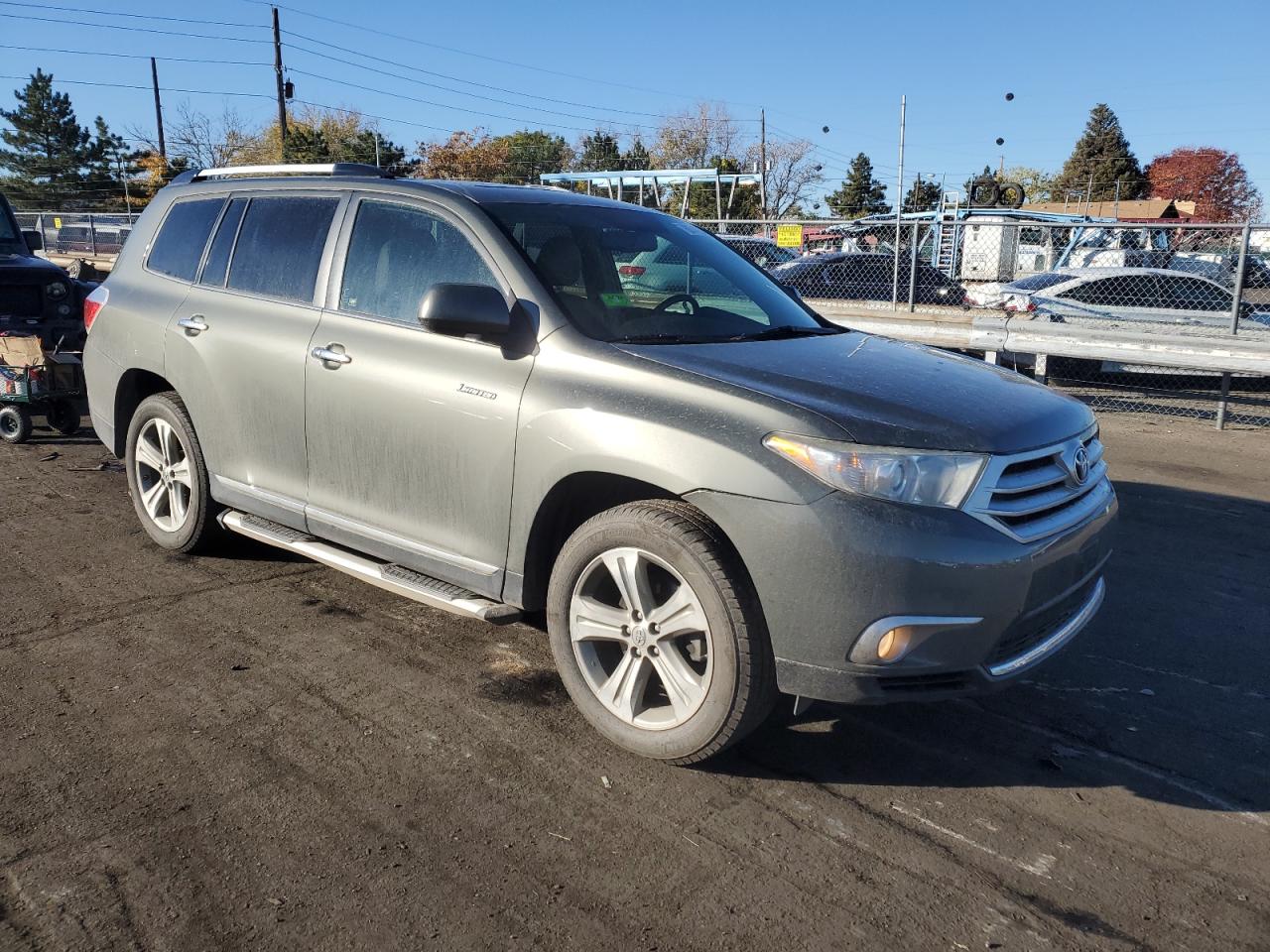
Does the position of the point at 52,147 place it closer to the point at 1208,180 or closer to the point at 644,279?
the point at 644,279

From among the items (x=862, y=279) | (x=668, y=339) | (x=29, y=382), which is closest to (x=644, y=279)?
(x=668, y=339)

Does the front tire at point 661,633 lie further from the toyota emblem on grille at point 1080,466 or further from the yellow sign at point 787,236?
the yellow sign at point 787,236

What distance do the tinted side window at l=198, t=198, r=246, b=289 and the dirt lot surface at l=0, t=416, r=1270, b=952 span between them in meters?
1.54

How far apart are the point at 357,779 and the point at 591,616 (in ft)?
2.94

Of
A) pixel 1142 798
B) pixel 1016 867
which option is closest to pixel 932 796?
pixel 1016 867

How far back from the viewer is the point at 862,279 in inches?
570

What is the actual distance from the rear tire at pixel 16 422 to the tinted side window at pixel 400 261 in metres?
5.66

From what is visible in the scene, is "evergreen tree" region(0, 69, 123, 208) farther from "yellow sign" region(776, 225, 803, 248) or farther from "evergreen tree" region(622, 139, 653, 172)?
"yellow sign" region(776, 225, 803, 248)

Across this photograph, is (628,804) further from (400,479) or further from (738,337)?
(738,337)

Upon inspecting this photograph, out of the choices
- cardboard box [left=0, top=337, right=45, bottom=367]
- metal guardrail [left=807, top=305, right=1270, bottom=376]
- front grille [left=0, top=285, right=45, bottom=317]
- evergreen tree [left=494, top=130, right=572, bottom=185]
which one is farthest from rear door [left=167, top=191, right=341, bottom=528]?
evergreen tree [left=494, top=130, right=572, bottom=185]

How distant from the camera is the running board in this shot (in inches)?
145

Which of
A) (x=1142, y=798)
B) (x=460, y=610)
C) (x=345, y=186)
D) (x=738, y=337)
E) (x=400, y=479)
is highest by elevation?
(x=345, y=186)

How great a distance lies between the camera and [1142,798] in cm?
322

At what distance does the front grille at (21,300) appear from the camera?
9578 millimetres
